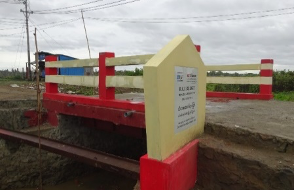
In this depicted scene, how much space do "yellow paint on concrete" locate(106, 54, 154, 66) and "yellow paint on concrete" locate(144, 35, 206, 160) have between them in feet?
4.08

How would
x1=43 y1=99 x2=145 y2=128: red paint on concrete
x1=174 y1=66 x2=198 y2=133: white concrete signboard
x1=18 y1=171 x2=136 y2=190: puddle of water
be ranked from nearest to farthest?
1. x1=174 y1=66 x2=198 y2=133: white concrete signboard
2. x1=43 y1=99 x2=145 y2=128: red paint on concrete
3. x1=18 y1=171 x2=136 y2=190: puddle of water

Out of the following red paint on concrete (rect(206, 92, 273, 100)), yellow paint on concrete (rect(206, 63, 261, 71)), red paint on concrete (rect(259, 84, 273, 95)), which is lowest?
red paint on concrete (rect(206, 92, 273, 100))

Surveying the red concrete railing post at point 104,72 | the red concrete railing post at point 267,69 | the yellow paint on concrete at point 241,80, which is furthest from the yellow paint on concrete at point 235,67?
the red concrete railing post at point 104,72

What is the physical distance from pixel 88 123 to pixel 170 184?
4021 millimetres

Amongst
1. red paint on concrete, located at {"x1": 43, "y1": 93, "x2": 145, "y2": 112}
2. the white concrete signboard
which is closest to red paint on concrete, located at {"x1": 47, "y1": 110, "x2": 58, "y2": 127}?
red paint on concrete, located at {"x1": 43, "y1": 93, "x2": 145, "y2": 112}

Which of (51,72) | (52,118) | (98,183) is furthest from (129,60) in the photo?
(98,183)

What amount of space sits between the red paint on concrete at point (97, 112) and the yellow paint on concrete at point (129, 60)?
0.77m

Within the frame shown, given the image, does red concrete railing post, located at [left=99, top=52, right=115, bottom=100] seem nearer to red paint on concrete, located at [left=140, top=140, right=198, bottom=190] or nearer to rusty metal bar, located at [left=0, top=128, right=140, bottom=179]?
rusty metal bar, located at [left=0, top=128, right=140, bottom=179]

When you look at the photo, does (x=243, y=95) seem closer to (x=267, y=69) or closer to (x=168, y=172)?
(x=267, y=69)

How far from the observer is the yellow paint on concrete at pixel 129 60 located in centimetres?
384

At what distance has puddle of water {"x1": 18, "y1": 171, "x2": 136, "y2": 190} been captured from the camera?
5.86 metres

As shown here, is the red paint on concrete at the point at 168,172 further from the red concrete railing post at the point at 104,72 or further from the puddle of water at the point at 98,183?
the puddle of water at the point at 98,183

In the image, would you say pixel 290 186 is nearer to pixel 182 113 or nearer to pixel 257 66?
pixel 182 113

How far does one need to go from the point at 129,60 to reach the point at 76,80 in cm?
143
